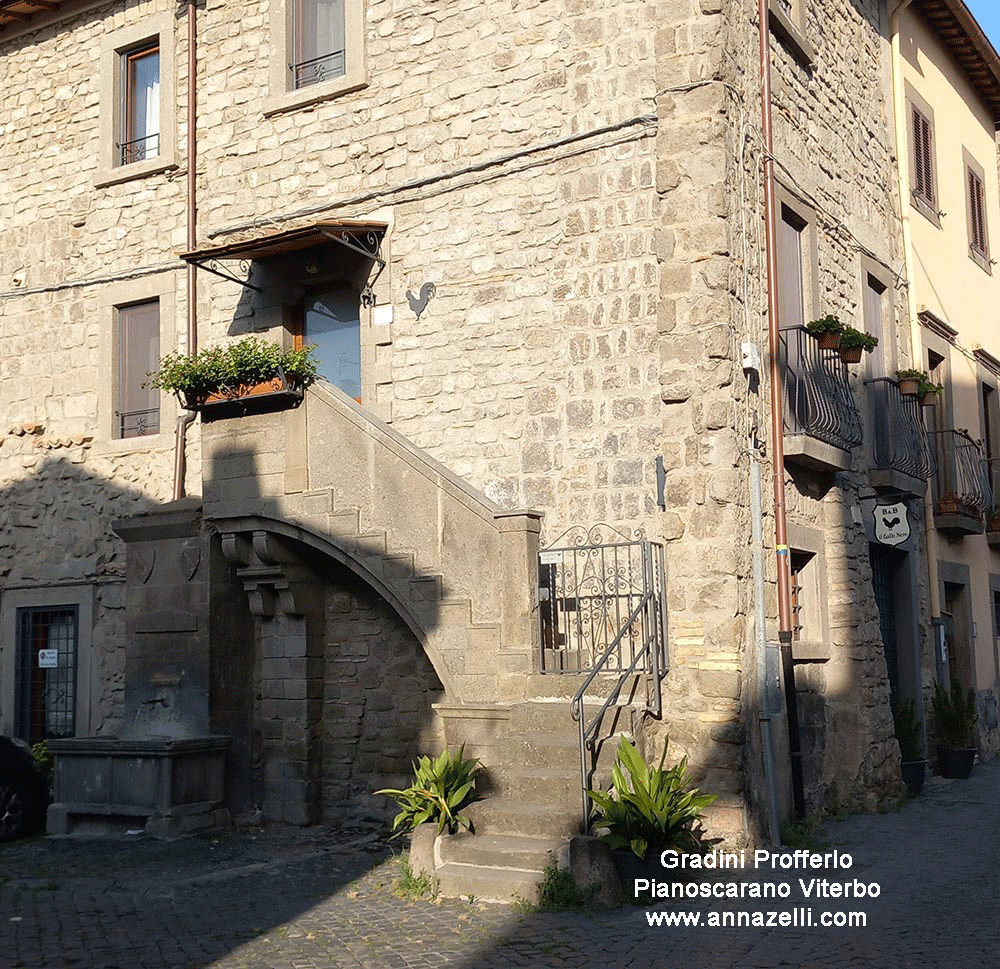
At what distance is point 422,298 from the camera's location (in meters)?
11.8

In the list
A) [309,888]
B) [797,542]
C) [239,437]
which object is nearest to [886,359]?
[797,542]

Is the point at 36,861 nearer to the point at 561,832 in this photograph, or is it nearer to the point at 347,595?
the point at 347,595

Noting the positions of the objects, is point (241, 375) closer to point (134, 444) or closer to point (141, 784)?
point (134, 444)

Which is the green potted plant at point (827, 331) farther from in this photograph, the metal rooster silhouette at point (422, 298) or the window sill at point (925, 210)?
the window sill at point (925, 210)

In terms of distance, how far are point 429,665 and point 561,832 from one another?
315 cm

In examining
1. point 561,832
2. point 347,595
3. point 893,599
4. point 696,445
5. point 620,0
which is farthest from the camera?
point 893,599

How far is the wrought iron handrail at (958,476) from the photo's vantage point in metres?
14.8

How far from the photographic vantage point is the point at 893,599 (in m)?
13.9

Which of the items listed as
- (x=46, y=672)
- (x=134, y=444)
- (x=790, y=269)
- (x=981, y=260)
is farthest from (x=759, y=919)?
(x=981, y=260)

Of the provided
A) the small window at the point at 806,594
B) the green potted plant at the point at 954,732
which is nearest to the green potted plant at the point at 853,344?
the small window at the point at 806,594

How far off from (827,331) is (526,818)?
542 cm

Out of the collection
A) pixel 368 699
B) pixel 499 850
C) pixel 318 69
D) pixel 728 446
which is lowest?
pixel 499 850

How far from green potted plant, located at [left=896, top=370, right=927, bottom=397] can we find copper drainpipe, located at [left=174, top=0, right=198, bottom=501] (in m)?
7.08

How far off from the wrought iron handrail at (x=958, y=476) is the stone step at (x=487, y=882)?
8501mm
